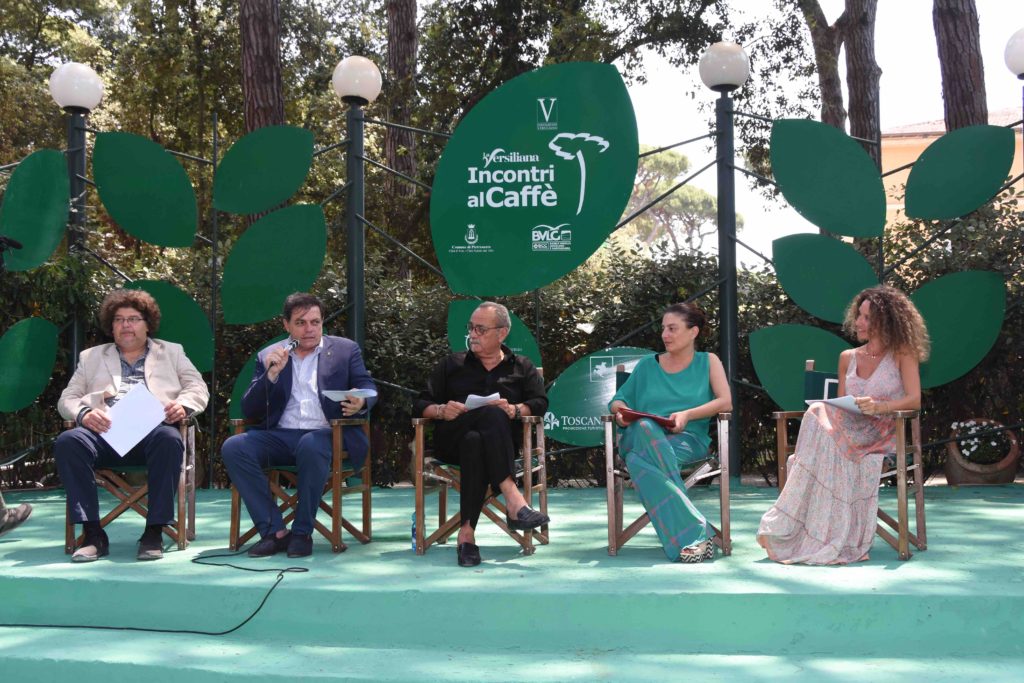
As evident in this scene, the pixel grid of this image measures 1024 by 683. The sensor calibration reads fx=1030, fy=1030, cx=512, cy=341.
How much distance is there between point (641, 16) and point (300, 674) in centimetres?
1073

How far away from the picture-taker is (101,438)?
4.23 metres

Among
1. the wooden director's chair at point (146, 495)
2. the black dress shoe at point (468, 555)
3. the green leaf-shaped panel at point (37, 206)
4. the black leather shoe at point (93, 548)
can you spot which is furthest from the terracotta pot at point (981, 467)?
the green leaf-shaped panel at point (37, 206)

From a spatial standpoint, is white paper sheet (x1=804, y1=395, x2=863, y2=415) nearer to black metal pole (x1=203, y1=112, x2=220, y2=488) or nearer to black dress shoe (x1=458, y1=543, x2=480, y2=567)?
black dress shoe (x1=458, y1=543, x2=480, y2=567)

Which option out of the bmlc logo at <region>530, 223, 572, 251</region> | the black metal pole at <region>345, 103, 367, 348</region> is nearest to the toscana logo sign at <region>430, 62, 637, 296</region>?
the bmlc logo at <region>530, 223, 572, 251</region>

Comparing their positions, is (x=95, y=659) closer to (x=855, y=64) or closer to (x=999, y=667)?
(x=999, y=667)

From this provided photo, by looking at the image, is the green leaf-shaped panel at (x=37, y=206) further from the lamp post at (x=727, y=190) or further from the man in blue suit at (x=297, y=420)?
the lamp post at (x=727, y=190)

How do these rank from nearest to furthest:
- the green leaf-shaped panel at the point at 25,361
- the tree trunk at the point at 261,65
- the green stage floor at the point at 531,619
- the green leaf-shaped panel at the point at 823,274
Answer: the green stage floor at the point at 531,619 < the green leaf-shaped panel at the point at 823,274 < the green leaf-shaped panel at the point at 25,361 < the tree trunk at the point at 261,65

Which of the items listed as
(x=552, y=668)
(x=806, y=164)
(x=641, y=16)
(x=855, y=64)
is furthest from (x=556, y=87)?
(x=641, y=16)

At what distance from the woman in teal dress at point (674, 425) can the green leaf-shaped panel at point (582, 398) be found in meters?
1.68

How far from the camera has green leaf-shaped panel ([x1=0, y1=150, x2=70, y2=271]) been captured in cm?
614

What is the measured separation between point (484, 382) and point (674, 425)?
79 cm

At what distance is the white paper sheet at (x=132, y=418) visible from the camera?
4.06 metres

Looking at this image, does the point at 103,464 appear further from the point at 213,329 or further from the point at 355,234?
the point at 355,234

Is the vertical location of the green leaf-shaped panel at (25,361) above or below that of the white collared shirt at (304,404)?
above
